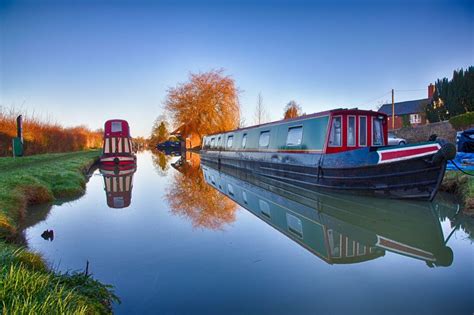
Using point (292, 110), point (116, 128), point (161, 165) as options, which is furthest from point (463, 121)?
point (292, 110)

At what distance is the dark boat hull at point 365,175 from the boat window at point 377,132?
1.56 metres

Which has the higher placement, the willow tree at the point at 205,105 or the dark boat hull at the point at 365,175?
the willow tree at the point at 205,105

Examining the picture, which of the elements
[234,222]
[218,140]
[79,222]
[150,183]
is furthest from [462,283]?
[218,140]

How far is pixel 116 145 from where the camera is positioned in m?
13.9

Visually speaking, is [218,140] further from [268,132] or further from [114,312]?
[114,312]

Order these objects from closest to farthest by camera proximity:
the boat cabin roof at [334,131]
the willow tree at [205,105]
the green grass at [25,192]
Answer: the green grass at [25,192]
the boat cabin roof at [334,131]
the willow tree at [205,105]

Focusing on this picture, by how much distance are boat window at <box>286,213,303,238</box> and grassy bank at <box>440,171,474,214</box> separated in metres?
2.66

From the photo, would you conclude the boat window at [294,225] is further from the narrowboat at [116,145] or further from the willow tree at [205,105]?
→ the willow tree at [205,105]

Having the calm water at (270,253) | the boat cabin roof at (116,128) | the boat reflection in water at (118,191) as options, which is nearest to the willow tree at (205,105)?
the boat cabin roof at (116,128)

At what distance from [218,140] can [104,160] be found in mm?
6111

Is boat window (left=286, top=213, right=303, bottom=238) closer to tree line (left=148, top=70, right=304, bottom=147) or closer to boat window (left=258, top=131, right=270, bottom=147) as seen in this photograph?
boat window (left=258, top=131, right=270, bottom=147)

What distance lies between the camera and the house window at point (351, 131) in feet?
24.0

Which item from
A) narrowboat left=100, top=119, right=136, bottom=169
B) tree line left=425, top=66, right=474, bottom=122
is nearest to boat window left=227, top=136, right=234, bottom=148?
narrowboat left=100, top=119, right=136, bottom=169

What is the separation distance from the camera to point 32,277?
189 cm
